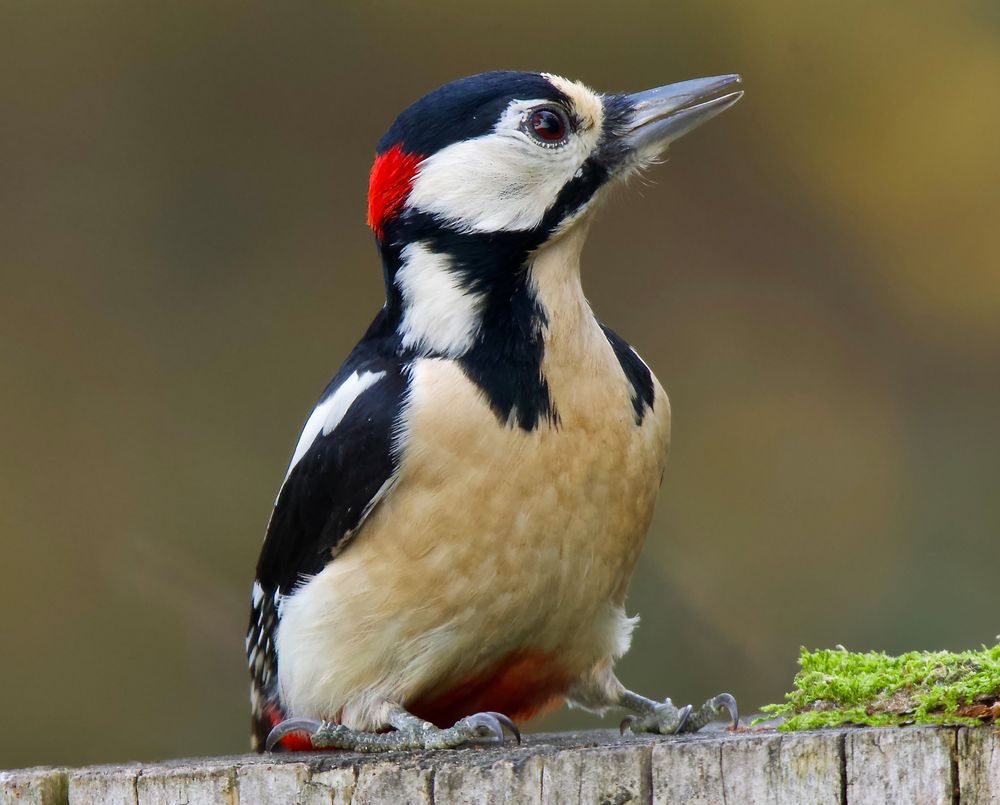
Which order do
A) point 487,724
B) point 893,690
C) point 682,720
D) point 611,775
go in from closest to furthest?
point 611,775 → point 893,690 → point 487,724 → point 682,720

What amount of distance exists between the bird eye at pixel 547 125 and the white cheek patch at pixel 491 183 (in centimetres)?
2

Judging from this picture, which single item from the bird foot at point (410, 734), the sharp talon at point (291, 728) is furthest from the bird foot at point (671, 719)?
the sharp talon at point (291, 728)

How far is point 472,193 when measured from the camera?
258cm

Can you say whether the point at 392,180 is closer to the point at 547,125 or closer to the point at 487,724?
the point at 547,125

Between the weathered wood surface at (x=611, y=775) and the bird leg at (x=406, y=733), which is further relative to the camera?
the bird leg at (x=406, y=733)

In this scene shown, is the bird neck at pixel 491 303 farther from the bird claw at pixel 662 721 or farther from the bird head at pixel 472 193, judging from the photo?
the bird claw at pixel 662 721

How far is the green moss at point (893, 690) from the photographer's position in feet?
6.49

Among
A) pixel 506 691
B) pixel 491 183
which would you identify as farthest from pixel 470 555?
pixel 491 183

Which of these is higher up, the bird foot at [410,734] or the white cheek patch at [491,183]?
the white cheek patch at [491,183]

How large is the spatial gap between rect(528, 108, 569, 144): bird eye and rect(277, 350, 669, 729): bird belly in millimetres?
396

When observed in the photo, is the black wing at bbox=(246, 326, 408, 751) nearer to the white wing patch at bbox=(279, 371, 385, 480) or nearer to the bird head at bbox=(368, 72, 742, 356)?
the white wing patch at bbox=(279, 371, 385, 480)

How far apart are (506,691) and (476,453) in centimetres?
50

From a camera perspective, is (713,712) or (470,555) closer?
(470,555)

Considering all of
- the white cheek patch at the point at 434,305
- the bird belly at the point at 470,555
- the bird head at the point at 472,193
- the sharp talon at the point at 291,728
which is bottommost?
the sharp talon at the point at 291,728
